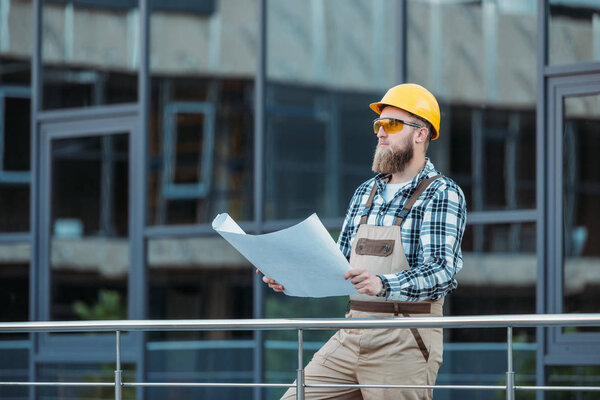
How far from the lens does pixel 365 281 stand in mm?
3535

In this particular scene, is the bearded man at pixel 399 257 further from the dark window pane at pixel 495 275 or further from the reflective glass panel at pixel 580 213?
the dark window pane at pixel 495 275

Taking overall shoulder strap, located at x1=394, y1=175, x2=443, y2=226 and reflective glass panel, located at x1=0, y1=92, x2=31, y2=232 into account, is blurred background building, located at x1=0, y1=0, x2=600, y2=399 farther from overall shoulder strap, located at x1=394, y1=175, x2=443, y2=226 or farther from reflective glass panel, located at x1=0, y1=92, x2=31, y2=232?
overall shoulder strap, located at x1=394, y1=175, x2=443, y2=226

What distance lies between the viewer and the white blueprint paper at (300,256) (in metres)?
3.50

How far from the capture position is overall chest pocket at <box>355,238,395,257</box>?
149 inches

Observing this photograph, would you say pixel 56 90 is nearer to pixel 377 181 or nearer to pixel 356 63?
pixel 356 63

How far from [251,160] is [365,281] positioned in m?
3.60

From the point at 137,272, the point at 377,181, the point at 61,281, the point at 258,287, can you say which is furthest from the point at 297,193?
the point at 377,181

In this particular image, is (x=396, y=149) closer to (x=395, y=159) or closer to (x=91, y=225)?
(x=395, y=159)

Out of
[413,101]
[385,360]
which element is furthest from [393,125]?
[385,360]

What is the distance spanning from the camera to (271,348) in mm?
6930

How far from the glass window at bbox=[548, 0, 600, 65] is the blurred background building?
0.03 ft

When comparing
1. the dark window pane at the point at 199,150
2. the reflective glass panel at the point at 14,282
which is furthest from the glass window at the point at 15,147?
the dark window pane at the point at 199,150

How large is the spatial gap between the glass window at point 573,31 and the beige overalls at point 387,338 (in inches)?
89.9

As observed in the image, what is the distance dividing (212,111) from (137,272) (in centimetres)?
119
